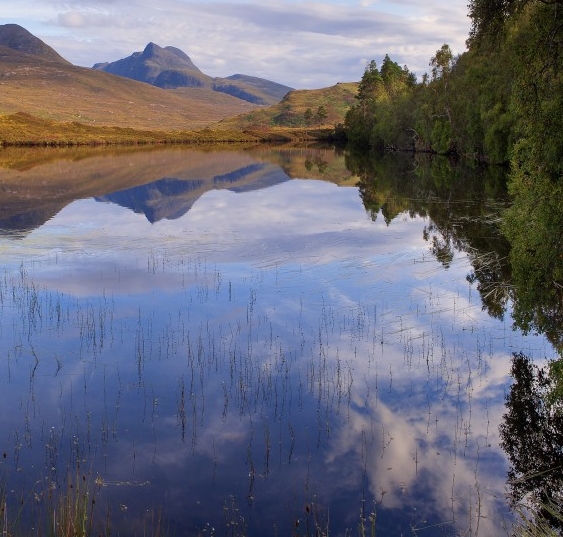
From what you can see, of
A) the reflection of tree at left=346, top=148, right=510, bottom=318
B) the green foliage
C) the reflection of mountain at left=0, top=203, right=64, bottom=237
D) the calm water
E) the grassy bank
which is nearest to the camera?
the calm water

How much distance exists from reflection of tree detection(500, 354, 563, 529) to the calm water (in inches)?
14.0

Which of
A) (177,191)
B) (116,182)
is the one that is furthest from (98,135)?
(177,191)

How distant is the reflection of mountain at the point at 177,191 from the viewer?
45981 mm

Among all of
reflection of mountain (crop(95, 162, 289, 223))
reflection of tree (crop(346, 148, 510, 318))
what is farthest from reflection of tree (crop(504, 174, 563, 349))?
reflection of mountain (crop(95, 162, 289, 223))

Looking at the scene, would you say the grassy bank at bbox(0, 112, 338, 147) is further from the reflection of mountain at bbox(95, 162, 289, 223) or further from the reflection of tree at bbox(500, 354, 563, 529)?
the reflection of tree at bbox(500, 354, 563, 529)

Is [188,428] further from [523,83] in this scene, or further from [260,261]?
[260,261]

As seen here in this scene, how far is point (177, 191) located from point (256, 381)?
4202cm

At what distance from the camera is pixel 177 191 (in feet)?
184

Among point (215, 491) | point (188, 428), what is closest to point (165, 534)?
point (215, 491)

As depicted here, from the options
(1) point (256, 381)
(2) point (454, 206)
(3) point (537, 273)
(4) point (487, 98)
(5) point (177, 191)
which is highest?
(4) point (487, 98)

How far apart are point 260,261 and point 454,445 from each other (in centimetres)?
1715

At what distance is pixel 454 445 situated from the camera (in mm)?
12883

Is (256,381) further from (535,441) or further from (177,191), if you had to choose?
(177,191)

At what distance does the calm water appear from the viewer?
435 inches
